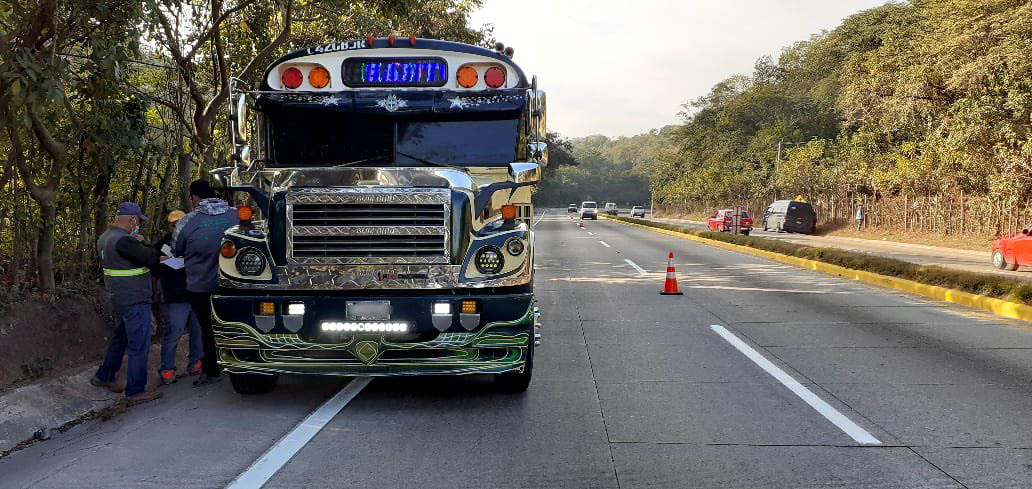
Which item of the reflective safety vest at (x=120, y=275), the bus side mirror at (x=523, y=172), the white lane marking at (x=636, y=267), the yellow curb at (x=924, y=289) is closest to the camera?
the reflective safety vest at (x=120, y=275)

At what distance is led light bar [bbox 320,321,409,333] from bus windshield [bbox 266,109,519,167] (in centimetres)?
158

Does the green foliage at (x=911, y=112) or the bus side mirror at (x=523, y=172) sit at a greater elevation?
the green foliage at (x=911, y=112)

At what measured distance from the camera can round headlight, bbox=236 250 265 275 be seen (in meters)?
6.30

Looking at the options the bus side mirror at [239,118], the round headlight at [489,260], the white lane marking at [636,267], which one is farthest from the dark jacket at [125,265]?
the white lane marking at [636,267]

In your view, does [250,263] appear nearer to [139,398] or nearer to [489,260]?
[139,398]

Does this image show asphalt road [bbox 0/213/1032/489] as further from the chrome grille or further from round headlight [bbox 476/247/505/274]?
the chrome grille

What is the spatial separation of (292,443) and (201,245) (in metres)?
2.51

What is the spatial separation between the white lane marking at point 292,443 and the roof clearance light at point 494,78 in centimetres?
285

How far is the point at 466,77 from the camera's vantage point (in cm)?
732

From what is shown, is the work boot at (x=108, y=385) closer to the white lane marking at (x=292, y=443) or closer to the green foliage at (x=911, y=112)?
the white lane marking at (x=292, y=443)

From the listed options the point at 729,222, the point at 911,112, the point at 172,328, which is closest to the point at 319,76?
the point at 172,328

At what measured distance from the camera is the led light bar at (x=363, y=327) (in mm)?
6184

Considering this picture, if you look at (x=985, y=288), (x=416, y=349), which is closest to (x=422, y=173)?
(x=416, y=349)

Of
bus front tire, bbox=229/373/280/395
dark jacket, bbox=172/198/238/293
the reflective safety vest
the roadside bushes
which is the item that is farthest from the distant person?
the roadside bushes
